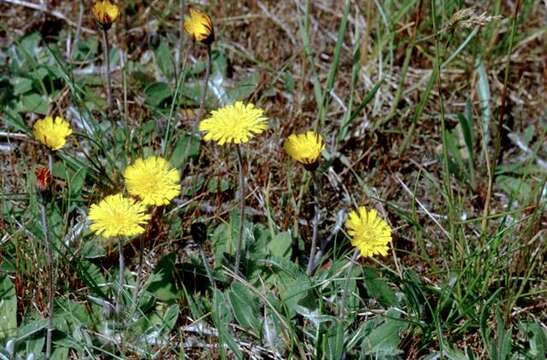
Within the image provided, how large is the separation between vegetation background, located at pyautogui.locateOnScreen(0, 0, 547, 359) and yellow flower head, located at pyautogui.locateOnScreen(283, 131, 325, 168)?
27cm

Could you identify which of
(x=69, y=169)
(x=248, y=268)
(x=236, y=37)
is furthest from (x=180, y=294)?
(x=236, y=37)

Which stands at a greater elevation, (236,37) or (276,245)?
(236,37)

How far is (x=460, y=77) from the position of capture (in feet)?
9.07

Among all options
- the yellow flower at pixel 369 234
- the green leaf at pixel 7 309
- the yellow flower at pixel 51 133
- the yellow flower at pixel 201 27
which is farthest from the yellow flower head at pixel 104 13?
the yellow flower at pixel 369 234

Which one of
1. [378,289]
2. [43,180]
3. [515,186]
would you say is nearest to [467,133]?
[515,186]

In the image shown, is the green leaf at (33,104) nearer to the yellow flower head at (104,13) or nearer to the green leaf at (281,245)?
the yellow flower head at (104,13)

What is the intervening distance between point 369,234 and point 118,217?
1.85 ft

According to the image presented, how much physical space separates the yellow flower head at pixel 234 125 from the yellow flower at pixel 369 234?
31cm

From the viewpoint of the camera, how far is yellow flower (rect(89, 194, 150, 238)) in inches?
70.1

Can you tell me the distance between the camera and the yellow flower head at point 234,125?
1.88 meters

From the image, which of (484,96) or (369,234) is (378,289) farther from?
(484,96)

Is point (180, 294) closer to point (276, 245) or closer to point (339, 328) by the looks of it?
point (276, 245)

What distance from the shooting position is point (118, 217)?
71.1 inches

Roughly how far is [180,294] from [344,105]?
96 cm
